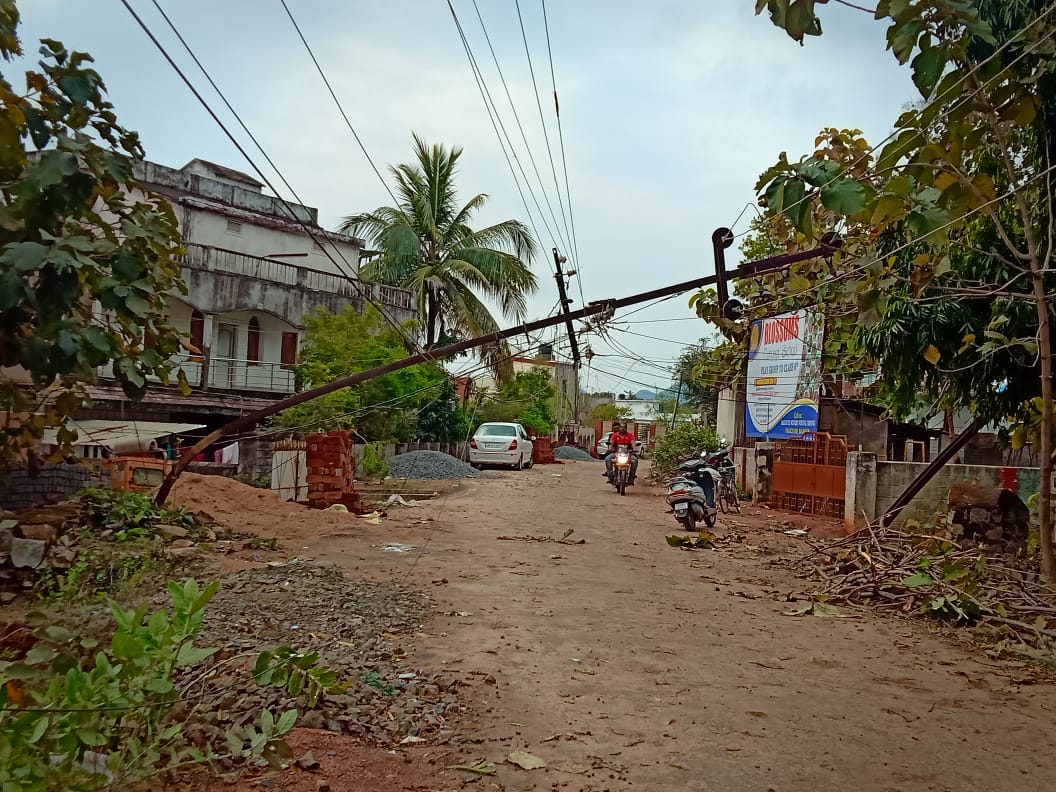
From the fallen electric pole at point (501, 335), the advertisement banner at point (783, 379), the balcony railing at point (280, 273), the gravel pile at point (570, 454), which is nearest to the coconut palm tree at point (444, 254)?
the balcony railing at point (280, 273)

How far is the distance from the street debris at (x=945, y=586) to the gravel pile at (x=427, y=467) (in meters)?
15.8

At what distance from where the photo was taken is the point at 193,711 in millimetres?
3703

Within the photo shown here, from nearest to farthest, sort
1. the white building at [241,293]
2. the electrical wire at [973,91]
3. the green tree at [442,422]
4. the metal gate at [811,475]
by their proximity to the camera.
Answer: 1. the electrical wire at [973,91]
2. the metal gate at [811,475]
3. the white building at [241,293]
4. the green tree at [442,422]

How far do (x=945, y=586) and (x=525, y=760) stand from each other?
17.7 ft

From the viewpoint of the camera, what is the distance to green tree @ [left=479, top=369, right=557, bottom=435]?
42031 millimetres

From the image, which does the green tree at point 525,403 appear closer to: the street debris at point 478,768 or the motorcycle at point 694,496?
the motorcycle at point 694,496

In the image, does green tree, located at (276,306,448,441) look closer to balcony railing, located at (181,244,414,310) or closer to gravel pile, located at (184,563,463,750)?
balcony railing, located at (181,244,414,310)

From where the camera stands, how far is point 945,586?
25.7 ft

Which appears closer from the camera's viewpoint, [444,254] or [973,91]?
[973,91]

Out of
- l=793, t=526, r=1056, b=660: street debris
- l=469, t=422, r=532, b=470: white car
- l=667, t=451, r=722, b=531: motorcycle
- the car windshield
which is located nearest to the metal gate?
l=667, t=451, r=722, b=531: motorcycle

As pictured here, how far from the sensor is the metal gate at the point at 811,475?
16234mm

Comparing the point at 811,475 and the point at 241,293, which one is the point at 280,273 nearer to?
the point at 241,293

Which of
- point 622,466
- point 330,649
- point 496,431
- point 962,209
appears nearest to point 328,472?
point 622,466

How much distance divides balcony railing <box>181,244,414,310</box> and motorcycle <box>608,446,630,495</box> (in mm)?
8300
